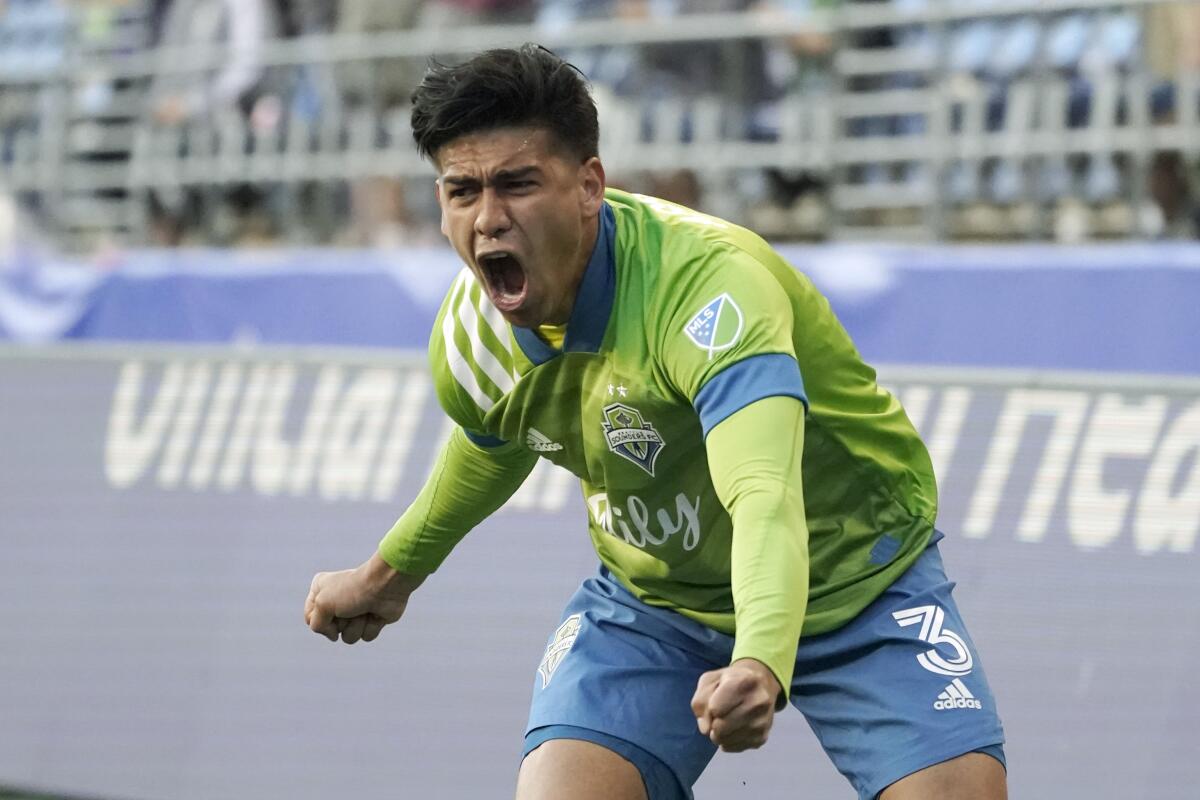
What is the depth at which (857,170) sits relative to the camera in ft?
31.6

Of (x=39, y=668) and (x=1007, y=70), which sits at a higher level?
(x=1007, y=70)

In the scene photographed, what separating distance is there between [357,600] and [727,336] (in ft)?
4.12

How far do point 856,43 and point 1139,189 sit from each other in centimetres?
171

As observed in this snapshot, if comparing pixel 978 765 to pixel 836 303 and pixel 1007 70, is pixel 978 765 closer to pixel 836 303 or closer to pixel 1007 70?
pixel 836 303

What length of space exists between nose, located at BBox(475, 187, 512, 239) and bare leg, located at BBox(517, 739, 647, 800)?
1.05 metres

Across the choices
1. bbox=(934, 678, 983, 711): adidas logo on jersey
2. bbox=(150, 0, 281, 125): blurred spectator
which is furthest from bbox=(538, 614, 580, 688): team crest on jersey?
bbox=(150, 0, 281, 125): blurred spectator

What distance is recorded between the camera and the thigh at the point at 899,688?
3775 mm

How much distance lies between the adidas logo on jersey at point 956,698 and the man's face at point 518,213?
1.07 meters

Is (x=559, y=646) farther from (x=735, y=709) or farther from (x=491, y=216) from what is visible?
(x=735, y=709)

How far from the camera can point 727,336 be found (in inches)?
138

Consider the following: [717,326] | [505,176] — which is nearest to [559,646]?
[717,326]

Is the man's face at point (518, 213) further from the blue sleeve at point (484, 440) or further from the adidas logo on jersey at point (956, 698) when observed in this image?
the adidas logo on jersey at point (956, 698)

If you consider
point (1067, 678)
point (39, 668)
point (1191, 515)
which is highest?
point (1191, 515)

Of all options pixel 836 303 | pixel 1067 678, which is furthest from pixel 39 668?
pixel 1067 678
